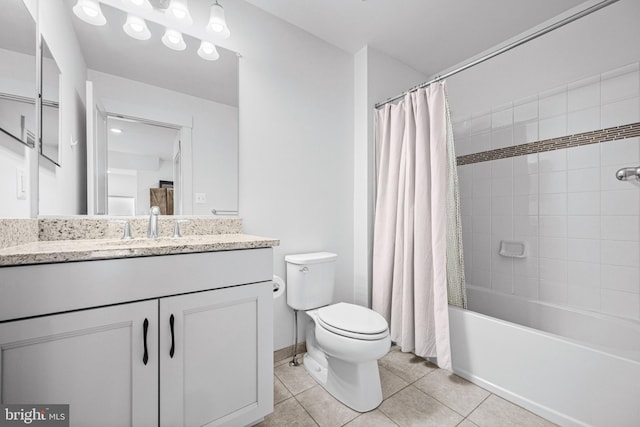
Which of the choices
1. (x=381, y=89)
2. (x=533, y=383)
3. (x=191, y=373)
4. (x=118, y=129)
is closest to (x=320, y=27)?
(x=381, y=89)

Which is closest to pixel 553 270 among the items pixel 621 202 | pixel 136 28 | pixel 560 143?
pixel 621 202

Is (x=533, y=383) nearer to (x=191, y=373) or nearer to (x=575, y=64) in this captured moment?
(x=191, y=373)

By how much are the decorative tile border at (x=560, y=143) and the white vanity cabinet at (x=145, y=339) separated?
2.09 m

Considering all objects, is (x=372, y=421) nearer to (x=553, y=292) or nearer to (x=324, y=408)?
(x=324, y=408)

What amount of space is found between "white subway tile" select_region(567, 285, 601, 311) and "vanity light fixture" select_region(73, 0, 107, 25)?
322 cm

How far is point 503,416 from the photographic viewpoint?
1.29 meters

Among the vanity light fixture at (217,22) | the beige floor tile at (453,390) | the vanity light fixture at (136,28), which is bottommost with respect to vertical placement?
the beige floor tile at (453,390)

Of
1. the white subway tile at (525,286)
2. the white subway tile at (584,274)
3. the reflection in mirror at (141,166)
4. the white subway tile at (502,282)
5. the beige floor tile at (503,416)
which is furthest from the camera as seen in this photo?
the white subway tile at (502,282)

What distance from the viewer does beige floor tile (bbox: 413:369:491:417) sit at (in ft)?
4.51

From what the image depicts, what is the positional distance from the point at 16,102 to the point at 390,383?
2208mm

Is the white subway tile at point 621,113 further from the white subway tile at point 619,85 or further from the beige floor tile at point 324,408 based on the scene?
the beige floor tile at point 324,408

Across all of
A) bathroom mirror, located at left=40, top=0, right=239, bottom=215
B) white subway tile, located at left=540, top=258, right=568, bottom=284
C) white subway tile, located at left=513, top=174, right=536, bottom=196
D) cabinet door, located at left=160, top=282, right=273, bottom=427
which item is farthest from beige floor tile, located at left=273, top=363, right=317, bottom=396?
white subway tile, located at left=513, top=174, right=536, bottom=196

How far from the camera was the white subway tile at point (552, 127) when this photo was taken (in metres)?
1.84

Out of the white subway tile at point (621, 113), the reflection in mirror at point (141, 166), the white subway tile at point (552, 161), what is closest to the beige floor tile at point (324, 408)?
the reflection in mirror at point (141, 166)
